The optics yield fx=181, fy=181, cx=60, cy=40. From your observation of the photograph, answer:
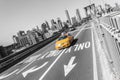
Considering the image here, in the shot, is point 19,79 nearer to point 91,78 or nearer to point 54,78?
point 54,78

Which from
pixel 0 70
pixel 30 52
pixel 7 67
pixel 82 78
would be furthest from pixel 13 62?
pixel 82 78

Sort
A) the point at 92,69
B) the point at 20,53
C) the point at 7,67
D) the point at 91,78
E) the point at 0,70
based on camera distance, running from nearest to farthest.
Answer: the point at 91,78 → the point at 92,69 → the point at 0,70 → the point at 7,67 → the point at 20,53

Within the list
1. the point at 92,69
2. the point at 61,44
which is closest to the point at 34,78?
the point at 92,69

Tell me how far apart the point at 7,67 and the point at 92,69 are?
13.1 m

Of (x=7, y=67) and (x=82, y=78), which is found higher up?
(x=82, y=78)

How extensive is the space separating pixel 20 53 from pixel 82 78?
18906 millimetres

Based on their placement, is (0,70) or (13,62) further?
(13,62)

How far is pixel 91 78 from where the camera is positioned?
8.09 metres

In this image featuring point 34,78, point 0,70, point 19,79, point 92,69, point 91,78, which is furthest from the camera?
point 0,70

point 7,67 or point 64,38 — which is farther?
point 64,38

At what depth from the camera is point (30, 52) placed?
27312 mm

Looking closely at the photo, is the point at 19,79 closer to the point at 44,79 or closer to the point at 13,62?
the point at 44,79

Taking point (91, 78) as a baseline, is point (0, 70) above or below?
below

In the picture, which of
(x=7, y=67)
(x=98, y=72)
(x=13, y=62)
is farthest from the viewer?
(x=13, y=62)
